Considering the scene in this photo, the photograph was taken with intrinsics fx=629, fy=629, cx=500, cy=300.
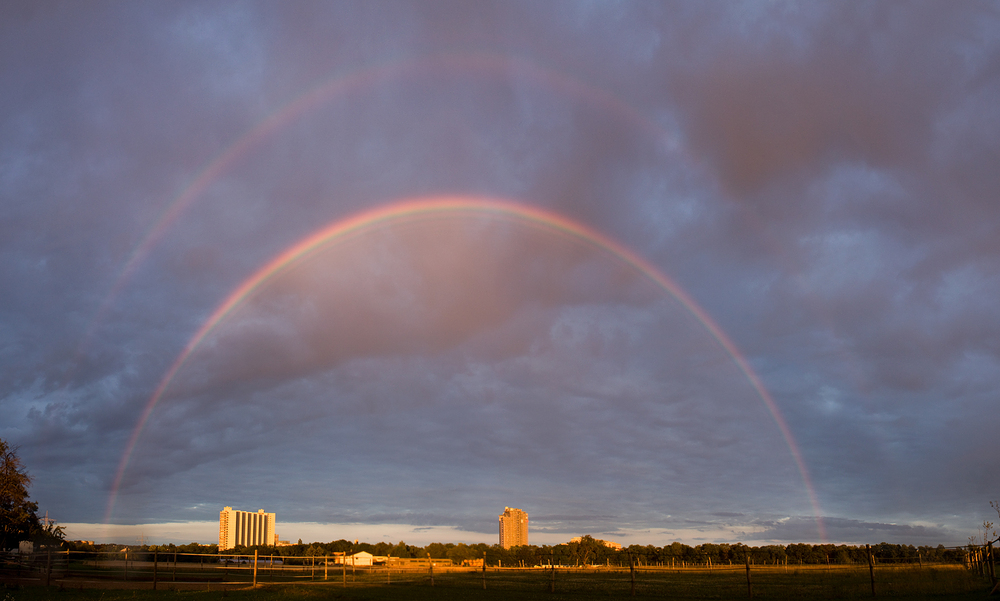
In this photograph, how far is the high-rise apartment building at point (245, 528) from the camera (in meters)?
162

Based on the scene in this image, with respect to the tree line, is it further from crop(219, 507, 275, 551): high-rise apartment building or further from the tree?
crop(219, 507, 275, 551): high-rise apartment building

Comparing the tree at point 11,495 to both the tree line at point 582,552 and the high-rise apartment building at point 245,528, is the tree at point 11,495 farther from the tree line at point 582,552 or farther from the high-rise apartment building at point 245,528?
the high-rise apartment building at point 245,528

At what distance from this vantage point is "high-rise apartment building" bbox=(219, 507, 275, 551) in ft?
531

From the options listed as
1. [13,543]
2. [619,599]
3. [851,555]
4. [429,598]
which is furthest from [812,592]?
[851,555]

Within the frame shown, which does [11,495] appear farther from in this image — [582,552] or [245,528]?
[245,528]

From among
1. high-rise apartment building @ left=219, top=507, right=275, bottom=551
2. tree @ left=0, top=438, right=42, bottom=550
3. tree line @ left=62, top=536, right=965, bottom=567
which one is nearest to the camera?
tree @ left=0, top=438, right=42, bottom=550

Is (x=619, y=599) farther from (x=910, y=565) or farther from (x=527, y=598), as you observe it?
(x=910, y=565)

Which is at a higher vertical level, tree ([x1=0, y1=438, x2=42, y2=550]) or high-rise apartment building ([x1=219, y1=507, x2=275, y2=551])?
tree ([x1=0, y1=438, x2=42, y2=550])

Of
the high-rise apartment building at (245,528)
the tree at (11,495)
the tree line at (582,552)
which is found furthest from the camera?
the high-rise apartment building at (245,528)

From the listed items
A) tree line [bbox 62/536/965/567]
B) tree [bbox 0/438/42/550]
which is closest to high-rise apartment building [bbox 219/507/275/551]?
tree line [bbox 62/536/965/567]

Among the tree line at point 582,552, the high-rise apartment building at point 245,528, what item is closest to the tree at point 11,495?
the tree line at point 582,552

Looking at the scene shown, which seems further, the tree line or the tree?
the tree line

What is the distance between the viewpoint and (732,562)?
88812mm

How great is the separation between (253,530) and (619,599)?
571 ft
